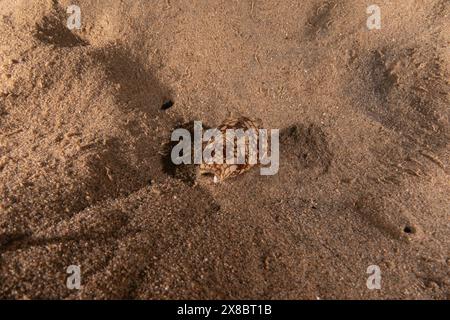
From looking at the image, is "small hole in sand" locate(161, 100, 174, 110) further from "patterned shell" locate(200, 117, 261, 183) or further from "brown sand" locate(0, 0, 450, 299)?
→ "patterned shell" locate(200, 117, 261, 183)

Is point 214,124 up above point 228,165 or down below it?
above

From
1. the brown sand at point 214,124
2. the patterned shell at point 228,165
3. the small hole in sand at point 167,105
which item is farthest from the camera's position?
the small hole in sand at point 167,105

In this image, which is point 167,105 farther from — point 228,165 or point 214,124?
point 228,165

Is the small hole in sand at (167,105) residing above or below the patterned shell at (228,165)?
above

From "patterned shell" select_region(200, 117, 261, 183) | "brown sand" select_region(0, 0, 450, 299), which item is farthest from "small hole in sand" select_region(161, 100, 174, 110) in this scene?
"patterned shell" select_region(200, 117, 261, 183)

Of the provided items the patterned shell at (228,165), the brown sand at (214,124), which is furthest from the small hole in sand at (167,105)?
the patterned shell at (228,165)

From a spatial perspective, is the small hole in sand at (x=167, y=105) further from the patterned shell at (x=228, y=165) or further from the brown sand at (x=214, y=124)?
the patterned shell at (x=228, y=165)

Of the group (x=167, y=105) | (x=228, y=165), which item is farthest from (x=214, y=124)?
(x=228, y=165)

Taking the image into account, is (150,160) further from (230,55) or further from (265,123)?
(230,55)

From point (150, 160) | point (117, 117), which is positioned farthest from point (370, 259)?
point (117, 117)

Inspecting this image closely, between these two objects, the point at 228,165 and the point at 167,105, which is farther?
the point at 167,105
